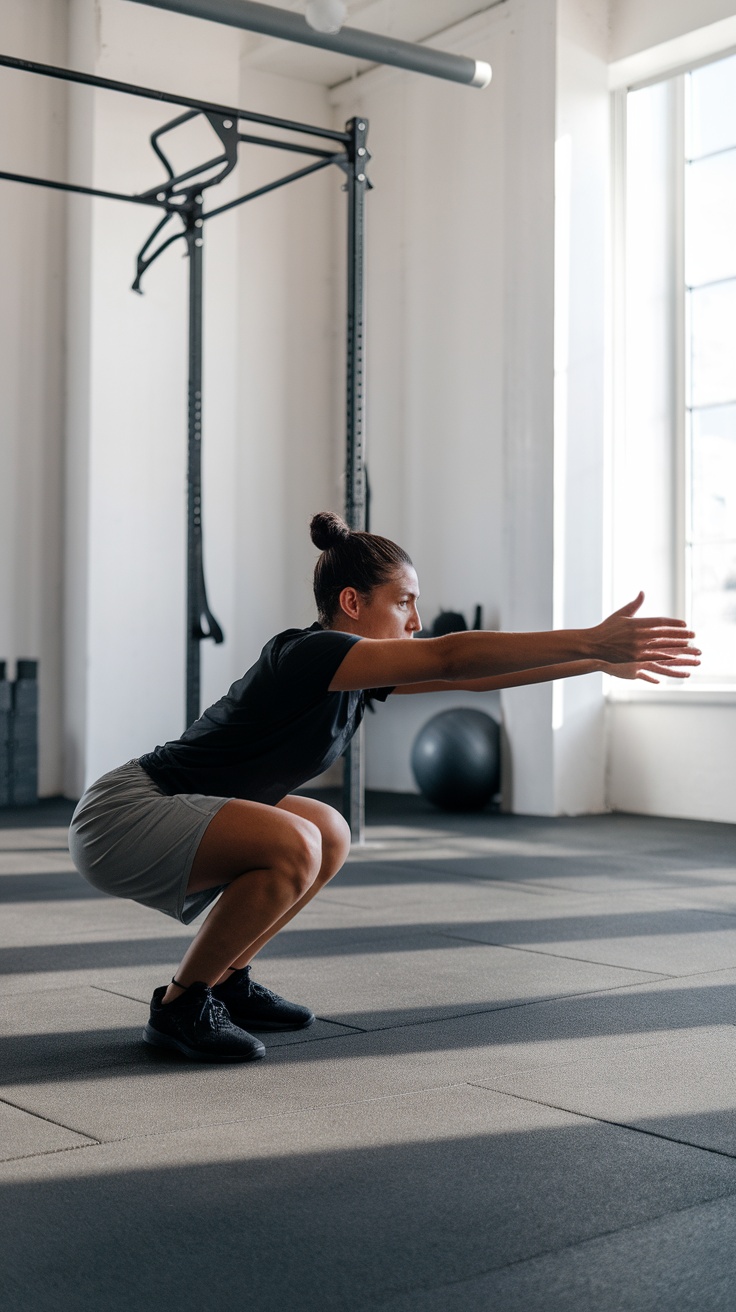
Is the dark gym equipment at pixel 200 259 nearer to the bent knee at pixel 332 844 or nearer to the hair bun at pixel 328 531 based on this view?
the bent knee at pixel 332 844

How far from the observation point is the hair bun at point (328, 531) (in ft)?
7.20

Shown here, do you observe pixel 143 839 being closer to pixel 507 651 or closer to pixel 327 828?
pixel 327 828

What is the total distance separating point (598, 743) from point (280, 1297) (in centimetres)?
497

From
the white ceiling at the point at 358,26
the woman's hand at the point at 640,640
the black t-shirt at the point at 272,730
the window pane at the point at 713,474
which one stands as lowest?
the black t-shirt at the point at 272,730

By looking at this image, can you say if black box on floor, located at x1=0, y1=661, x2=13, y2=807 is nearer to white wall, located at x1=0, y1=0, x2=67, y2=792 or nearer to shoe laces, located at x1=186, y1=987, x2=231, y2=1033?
white wall, located at x1=0, y1=0, x2=67, y2=792

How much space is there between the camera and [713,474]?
6109 millimetres

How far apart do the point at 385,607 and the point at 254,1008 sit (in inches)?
30.1

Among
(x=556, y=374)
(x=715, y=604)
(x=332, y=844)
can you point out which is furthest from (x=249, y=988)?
(x=715, y=604)

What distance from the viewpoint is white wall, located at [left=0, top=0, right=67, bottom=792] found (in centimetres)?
645

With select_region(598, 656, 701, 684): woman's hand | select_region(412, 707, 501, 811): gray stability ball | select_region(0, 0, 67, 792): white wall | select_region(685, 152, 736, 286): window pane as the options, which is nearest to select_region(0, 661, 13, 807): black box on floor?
select_region(0, 0, 67, 792): white wall

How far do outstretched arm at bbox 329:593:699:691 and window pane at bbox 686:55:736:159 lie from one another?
4867 millimetres

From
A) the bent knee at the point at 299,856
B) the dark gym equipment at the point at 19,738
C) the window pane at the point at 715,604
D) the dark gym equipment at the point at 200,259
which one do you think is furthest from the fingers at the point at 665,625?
the dark gym equipment at the point at 19,738

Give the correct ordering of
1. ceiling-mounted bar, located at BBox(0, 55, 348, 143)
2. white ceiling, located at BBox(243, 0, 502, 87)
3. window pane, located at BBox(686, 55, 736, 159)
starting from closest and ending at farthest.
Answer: ceiling-mounted bar, located at BBox(0, 55, 348, 143)
window pane, located at BBox(686, 55, 736, 159)
white ceiling, located at BBox(243, 0, 502, 87)

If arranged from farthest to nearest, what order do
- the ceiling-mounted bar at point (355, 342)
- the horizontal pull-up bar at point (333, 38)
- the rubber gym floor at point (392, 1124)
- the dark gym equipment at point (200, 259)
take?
the ceiling-mounted bar at point (355, 342), the dark gym equipment at point (200, 259), the horizontal pull-up bar at point (333, 38), the rubber gym floor at point (392, 1124)
